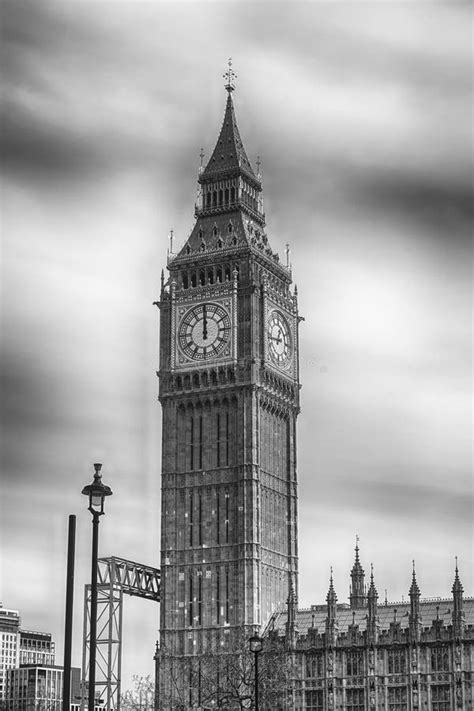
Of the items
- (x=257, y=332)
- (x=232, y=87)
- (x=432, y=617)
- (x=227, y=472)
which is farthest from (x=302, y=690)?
(x=232, y=87)

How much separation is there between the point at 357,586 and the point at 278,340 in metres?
30.4

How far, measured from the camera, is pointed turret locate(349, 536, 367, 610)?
540 feet

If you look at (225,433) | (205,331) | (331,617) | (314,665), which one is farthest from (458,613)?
(205,331)

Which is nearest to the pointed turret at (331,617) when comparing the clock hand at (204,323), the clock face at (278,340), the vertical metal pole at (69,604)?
the clock face at (278,340)

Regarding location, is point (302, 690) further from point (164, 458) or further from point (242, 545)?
point (164, 458)

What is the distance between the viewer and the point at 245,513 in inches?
6024

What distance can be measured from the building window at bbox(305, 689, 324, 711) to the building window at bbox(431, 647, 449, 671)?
12.2m

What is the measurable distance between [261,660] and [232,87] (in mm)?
69909

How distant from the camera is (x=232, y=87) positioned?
6836 inches

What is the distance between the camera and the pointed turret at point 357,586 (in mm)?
164500

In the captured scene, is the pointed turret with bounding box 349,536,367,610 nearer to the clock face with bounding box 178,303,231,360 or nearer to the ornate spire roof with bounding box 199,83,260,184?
the clock face with bounding box 178,303,231,360

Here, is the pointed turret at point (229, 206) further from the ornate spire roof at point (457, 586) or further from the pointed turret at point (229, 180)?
the ornate spire roof at point (457, 586)

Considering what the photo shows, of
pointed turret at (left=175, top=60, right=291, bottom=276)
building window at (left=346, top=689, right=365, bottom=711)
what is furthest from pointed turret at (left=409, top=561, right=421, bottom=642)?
pointed turret at (left=175, top=60, right=291, bottom=276)

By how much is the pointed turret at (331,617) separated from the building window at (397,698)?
7828mm
